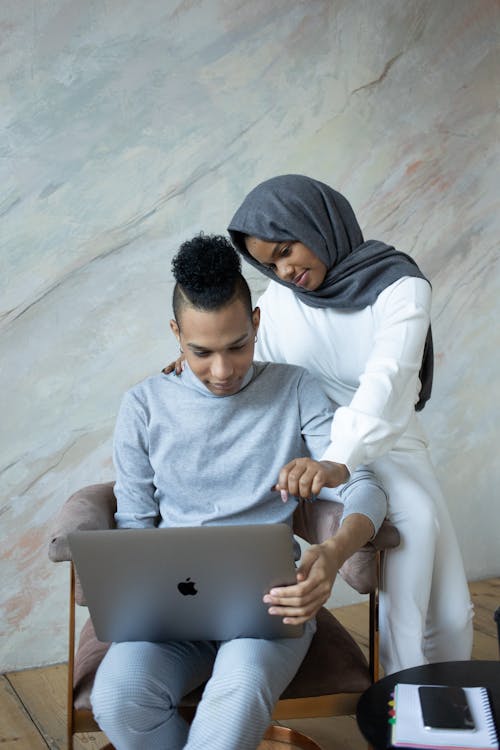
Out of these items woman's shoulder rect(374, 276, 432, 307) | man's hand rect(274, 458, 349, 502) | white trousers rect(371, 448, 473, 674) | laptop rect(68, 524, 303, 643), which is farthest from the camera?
woman's shoulder rect(374, 276, 432, 307)

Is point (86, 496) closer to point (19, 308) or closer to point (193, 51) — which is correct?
point (19, 308)

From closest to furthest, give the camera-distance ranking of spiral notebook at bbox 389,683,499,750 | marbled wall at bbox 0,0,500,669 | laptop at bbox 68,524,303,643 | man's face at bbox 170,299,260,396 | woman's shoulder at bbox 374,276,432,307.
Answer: spiral notebook at bbox 389,683,499,750 < laptop at bbox 68,524,303,643 < man's face at bbox 170,299,260,396 < woman's shoulder at bbox 374,276,432,307 < marbled wall at bbox 0,0,500,669

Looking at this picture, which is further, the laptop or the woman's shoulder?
the woman's shoulder

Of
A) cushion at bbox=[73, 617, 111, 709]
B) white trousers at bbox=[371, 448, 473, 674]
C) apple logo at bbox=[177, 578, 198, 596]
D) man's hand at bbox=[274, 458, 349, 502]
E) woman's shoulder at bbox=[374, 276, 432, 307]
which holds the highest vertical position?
woman's shoulder at bbox=[374, 276, 432, 307]

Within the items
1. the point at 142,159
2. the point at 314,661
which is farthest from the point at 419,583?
the point at 142,159

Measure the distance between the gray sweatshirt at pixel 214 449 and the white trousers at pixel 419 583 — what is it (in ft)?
0.37

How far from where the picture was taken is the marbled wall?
2.63 m

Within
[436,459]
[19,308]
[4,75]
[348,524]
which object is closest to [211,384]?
[348,524]

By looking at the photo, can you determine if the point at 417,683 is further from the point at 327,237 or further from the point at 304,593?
the point at 327,237

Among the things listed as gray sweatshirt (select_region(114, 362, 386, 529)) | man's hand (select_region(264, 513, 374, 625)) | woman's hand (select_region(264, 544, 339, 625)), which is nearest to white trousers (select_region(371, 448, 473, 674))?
gray sweatshirt (select_region(114, 362, 386, 529))

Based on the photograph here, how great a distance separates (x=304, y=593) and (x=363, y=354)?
0.81 meters

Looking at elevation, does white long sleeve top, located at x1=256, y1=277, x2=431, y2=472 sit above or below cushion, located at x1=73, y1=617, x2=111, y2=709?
above

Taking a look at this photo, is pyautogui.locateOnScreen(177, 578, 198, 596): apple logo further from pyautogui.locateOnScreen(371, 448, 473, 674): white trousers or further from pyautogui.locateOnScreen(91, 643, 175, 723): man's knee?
pyautogui.locateOnScreen(371, 448, 473, 674): white trousers

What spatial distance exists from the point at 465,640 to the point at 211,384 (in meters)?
0.81
